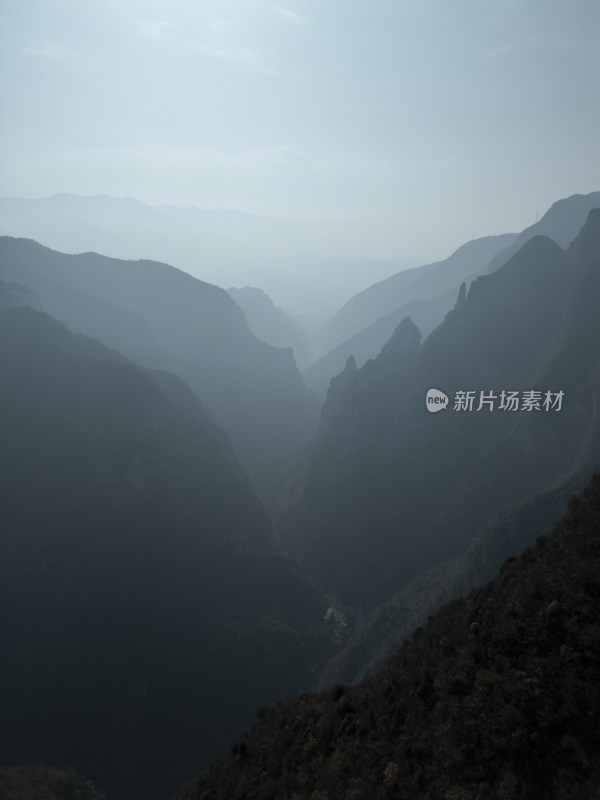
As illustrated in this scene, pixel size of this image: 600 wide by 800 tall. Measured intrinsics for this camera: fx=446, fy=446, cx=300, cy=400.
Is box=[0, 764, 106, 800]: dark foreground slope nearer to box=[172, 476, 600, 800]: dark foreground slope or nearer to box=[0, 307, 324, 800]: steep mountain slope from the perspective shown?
box=[0, 307, 324, 800]: steep mountain slope

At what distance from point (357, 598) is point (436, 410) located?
41246mm

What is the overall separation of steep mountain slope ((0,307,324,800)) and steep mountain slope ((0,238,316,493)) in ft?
134

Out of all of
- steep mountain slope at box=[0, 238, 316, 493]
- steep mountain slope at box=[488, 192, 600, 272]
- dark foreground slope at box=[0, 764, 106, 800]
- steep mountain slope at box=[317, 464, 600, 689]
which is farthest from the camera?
steep mountain slope at box=[488, 192, 600, 272]

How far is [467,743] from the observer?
16719mm

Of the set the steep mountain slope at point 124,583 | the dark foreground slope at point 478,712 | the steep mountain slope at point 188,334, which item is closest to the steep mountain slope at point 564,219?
the steep mountain slope at point 188,334

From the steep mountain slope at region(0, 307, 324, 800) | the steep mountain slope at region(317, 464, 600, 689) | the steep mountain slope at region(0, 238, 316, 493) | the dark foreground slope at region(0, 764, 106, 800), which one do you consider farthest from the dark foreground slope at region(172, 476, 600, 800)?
the steep mountain slope at region(0, 238, 316, 493)

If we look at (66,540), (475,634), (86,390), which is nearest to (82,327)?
(86,390)

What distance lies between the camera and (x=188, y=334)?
500 feet

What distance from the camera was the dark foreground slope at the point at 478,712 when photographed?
15133 mm

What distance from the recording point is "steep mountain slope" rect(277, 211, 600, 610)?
263ft

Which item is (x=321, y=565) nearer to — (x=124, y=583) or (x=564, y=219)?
(x=124, y=583)

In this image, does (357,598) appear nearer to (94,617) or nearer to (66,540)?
(94,617)

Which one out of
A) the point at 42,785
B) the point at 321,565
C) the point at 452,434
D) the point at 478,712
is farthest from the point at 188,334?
the point at 478,712

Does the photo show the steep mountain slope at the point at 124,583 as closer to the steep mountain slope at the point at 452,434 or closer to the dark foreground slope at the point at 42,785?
the dark foreground slope at the point at 42,785
